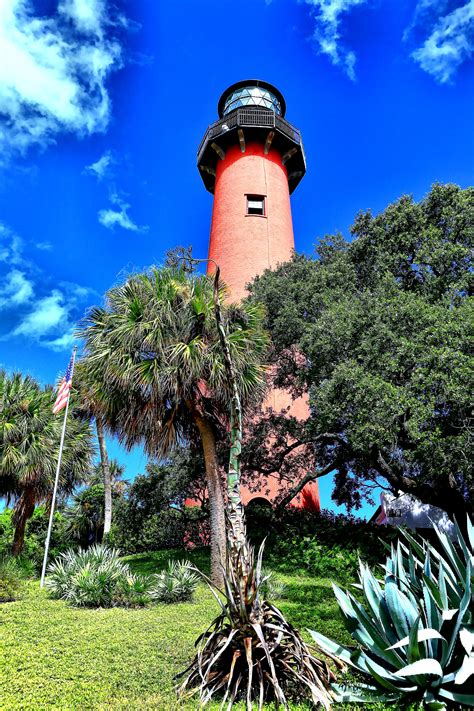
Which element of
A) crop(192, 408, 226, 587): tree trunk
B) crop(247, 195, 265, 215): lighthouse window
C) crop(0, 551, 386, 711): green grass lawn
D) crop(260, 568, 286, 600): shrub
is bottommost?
crop(0, 551, 386, 711): green grass lawn

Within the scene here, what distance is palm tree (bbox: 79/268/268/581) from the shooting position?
35.6 ft

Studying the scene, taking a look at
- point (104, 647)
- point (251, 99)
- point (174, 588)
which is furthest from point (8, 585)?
point (251, 99)

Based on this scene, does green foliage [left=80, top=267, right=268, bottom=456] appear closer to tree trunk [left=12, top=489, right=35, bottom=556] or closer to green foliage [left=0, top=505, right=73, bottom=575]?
tree trunk [left=12, top=489, right=35, bottom=556]

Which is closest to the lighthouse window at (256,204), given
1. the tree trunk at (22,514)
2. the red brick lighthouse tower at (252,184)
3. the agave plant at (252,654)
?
the red brick lighthouse tower at (252,184)

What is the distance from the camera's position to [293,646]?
178 inches

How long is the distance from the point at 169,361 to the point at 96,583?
4.56 metres

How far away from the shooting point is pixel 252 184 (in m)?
20.6

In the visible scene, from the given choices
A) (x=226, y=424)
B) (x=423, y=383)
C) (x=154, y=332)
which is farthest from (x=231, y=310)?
(x=423, y=383)

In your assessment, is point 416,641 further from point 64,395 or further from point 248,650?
point 64,395

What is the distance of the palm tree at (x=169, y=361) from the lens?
35.6 feet

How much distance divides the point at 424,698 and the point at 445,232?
42.3 feet

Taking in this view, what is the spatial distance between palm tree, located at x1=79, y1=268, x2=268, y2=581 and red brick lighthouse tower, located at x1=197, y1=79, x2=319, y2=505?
218 inches

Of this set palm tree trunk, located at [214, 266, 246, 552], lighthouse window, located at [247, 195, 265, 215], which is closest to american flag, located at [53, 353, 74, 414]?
palm tree trunk, located at [214, 266, 246, 552]

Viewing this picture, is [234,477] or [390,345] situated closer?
[234,477]
